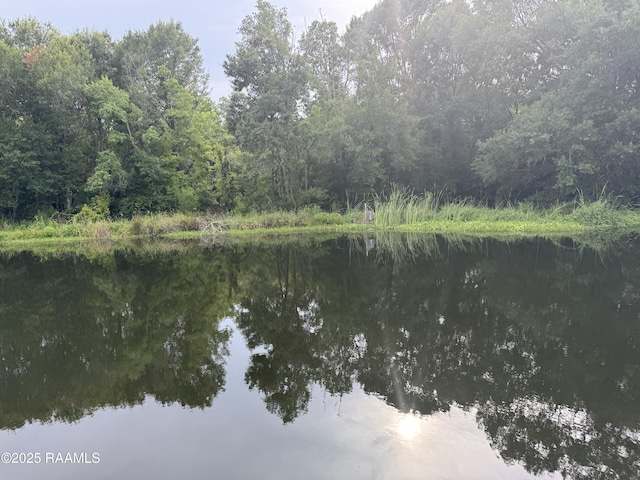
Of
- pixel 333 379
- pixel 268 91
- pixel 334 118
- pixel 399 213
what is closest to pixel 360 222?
pixel 399 213

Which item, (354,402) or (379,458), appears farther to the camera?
(354,402)

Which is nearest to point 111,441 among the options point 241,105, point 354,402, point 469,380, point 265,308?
point 354,402

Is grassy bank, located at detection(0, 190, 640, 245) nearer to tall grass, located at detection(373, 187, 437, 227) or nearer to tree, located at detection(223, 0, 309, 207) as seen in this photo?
tall grass, located at detection(373, 187, 437, 227)

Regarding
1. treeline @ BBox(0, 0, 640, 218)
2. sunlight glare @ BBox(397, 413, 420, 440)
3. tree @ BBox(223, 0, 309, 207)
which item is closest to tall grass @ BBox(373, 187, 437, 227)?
treeline @ BBox(0, 0, 640, 218)

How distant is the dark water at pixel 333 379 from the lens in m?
3.02

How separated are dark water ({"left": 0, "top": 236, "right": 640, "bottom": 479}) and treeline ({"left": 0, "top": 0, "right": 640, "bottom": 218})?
12956 millimetres

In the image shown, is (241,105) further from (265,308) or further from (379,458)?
(379,458)

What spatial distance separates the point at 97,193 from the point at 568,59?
23.9 m

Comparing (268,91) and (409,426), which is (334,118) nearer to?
(268,91)

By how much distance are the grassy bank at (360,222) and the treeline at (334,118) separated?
1.70 m

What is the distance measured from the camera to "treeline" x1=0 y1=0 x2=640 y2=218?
18.5 m

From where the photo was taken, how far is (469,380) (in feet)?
13.0

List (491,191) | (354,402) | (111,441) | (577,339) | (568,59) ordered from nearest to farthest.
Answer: (111,441) < (354,402) < (577,339) < (568,59) < (491,191)

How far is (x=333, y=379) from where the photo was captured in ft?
13.7
